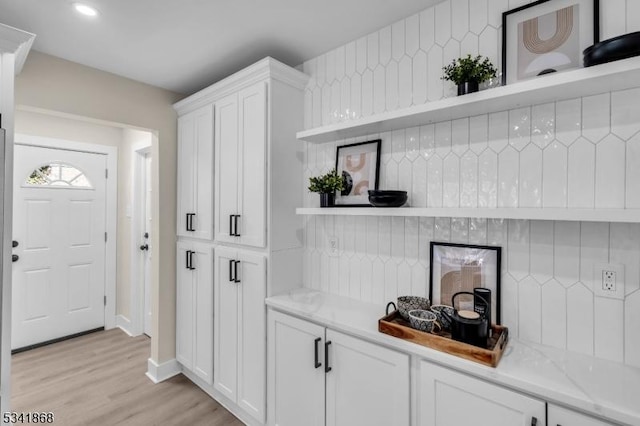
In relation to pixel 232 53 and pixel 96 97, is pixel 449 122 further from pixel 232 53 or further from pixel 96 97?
pixel 96 97

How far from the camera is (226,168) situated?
7.64ft

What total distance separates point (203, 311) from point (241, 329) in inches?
20.4

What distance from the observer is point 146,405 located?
7.93 ft

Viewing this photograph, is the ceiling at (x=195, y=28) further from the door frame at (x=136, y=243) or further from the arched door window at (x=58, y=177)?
the arched door window at (x=58, y=177)

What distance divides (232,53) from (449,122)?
1.54 m

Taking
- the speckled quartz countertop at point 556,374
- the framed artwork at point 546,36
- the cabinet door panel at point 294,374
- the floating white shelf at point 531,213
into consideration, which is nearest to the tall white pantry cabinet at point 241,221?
the cabinet door panel at point 294,374

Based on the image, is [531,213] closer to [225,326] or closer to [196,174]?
[225,326]

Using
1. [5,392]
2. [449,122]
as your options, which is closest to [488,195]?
[449,122]

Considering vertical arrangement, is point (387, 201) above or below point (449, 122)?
below

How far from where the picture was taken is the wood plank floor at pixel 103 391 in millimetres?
2281

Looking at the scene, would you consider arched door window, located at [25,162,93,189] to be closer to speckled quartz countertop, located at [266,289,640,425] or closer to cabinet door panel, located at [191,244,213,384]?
cabinet door panel, located at [191,244,213,384]

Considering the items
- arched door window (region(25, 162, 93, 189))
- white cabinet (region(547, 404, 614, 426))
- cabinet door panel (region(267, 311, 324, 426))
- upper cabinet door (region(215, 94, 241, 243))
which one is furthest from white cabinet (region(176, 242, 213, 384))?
white cabinet (region(547, 404, 614, 426))

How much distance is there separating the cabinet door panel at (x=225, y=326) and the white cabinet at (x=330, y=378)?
1.32 feet

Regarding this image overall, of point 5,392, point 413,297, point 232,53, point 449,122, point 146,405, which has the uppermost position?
point 232,53
